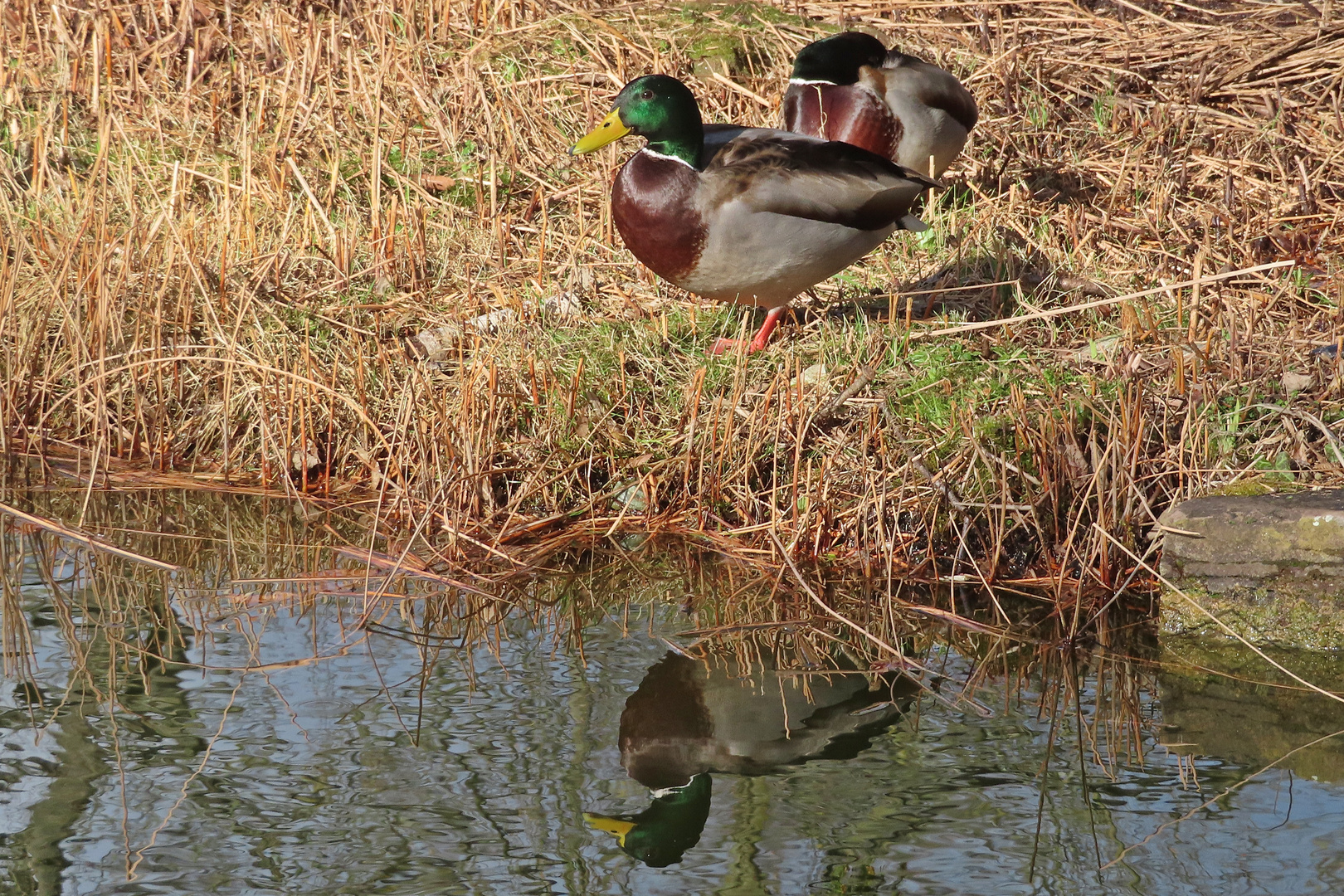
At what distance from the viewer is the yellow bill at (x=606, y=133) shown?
4.21m

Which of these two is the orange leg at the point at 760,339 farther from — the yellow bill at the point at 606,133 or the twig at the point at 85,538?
the twig at the point at 85,538

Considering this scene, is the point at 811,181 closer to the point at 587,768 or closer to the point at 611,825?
the point at 587,768

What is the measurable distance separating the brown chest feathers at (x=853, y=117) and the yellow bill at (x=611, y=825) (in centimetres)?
328

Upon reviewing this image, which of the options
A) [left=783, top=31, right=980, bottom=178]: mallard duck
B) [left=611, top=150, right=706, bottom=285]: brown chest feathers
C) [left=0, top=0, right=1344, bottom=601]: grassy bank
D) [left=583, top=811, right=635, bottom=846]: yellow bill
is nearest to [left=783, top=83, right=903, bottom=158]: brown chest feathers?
[left=783, top=31, right=980, bottom=178]: mallard duck

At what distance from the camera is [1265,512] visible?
3.31m

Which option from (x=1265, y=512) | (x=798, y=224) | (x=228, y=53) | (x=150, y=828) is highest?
(x=228, y=53)

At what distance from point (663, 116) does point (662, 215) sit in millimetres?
308

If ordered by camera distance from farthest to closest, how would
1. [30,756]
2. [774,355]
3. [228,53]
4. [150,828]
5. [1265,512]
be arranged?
[228,53] → [774,355] → [1265,512] → [30,756] → [150,828]

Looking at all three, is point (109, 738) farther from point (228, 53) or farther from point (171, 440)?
point (228, 53)

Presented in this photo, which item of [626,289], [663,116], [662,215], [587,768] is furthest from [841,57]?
[587,768]

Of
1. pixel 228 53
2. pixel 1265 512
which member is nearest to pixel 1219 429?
pixel 1265 512

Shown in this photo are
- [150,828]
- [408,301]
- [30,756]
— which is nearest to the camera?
[150,828]

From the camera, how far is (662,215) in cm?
406

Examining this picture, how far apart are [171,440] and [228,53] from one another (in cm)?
353
